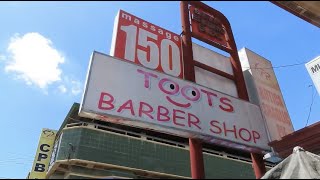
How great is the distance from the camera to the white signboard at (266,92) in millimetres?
12998

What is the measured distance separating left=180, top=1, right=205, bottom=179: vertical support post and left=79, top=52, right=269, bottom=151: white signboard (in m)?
0.38

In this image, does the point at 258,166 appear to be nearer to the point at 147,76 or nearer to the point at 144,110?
the point at 144,110

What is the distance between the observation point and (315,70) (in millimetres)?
11312

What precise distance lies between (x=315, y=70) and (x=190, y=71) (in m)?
4.92

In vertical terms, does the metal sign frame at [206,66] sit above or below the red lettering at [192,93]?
above

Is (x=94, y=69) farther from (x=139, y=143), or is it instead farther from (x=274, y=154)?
(x=139, y=143)

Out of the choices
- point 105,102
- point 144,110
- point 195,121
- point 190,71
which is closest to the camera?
point 105,102

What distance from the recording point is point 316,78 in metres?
11.2

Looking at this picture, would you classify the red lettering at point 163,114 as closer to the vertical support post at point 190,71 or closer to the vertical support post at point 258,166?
the vertical support post at point 190,71

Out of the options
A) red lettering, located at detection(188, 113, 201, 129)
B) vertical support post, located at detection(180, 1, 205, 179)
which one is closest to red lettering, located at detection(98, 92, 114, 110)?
red lettering, located at detection(188, 113, 201, 129)

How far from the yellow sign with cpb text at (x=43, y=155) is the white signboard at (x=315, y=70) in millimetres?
13416

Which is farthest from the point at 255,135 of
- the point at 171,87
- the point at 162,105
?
Result: the point at 162,105

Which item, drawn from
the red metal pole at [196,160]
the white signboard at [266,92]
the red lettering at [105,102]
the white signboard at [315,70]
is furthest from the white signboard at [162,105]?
the white signboard at [266,92]

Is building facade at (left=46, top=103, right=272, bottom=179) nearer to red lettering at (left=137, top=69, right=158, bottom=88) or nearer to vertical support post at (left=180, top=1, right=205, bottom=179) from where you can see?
vertical support post at (left=180, top=1, right=205, bottom=179)
